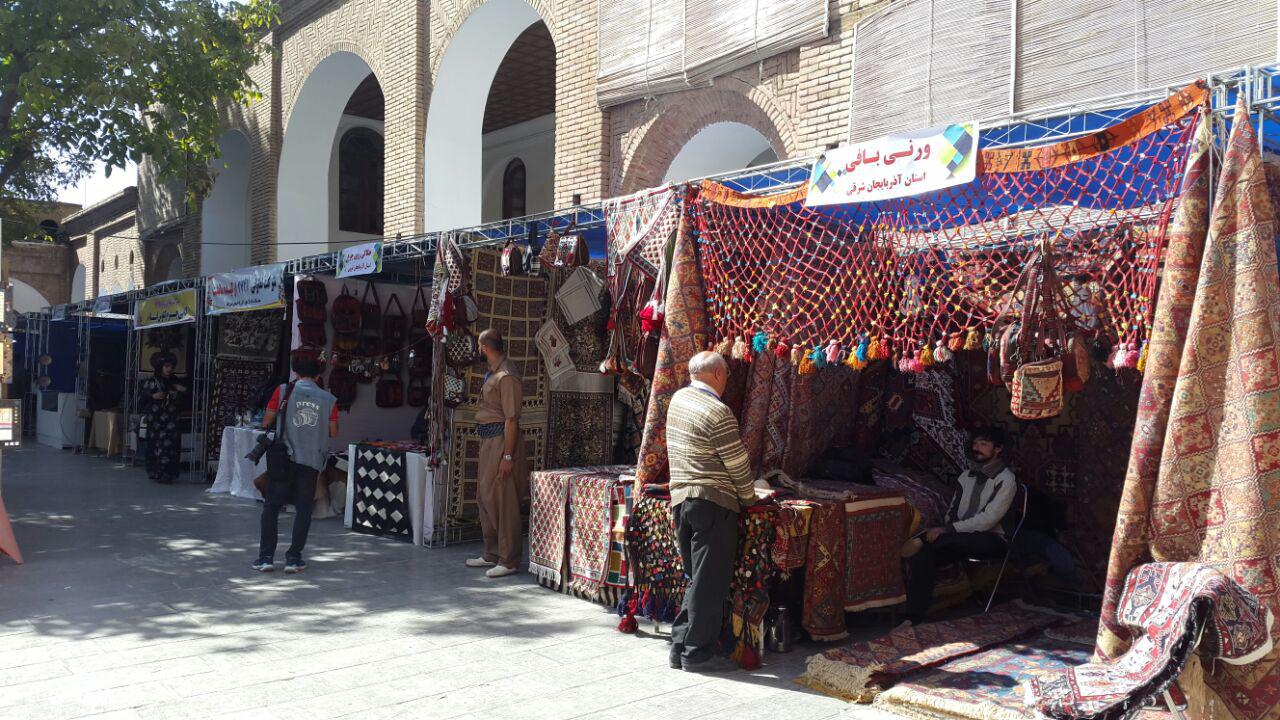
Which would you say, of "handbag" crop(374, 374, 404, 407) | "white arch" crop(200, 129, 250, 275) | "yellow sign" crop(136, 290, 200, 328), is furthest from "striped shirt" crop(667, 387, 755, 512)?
"white arch" crop(200, 129, 250, 275)

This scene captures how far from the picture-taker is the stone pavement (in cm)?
408

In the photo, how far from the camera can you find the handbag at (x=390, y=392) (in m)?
9.86

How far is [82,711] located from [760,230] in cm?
389

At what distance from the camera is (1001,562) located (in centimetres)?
553

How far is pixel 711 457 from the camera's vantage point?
14.6 feet

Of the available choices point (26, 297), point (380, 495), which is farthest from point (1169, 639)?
point (26, 297)

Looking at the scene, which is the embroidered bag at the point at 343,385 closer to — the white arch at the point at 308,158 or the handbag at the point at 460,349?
the handbag at the point at 460,349

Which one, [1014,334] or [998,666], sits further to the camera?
[998,666]

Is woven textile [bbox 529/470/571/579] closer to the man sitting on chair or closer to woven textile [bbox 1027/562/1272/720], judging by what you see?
the man sitting on chair

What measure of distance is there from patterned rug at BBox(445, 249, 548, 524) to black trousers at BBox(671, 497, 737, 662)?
316 centimetres

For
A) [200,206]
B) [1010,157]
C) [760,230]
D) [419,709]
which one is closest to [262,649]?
[419,709]

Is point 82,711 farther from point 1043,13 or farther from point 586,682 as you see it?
point 1043,13

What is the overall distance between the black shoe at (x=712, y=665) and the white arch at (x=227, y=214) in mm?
14157

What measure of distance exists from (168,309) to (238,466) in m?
3.19
